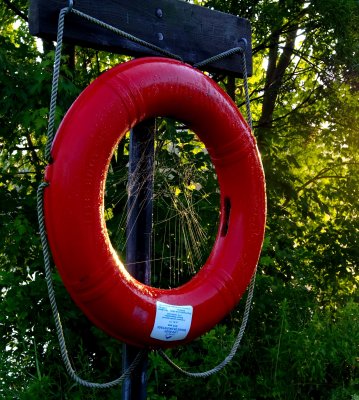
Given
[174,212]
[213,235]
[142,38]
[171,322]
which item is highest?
[142,38]

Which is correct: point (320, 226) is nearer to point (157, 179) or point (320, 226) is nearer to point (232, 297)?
point (157, 179)

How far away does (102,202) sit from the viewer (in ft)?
7.53

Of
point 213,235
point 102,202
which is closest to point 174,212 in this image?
point 213,235

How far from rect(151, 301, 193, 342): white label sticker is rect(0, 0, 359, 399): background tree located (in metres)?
0.67

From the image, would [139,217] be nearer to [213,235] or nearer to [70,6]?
[70,6]

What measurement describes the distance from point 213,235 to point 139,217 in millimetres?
1616

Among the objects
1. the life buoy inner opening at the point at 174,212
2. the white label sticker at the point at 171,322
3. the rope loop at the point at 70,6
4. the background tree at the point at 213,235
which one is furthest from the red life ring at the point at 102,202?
the life buoy inner opening at the point at 174,212

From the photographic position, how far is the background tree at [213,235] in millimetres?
3488

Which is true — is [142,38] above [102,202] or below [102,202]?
above

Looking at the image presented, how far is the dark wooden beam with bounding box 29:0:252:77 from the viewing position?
90.7 inches

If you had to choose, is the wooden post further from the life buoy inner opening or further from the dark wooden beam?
the life buoy inner opening

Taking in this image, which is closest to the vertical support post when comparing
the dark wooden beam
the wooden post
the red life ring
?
the wooden post

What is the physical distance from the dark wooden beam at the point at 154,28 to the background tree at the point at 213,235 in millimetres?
704

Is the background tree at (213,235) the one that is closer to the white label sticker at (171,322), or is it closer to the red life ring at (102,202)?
the red life ring at (102,202)
